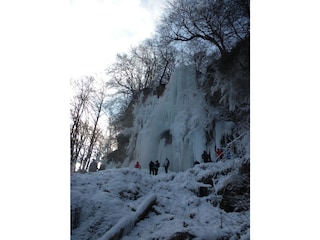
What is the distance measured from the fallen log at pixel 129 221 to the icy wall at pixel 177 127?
0.43 m

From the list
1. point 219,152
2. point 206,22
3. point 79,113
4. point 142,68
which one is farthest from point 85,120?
point 206,22

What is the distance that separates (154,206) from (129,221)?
28 centimetres

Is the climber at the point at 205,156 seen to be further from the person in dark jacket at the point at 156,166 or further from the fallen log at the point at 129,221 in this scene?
the fallen log at the point at 129,221

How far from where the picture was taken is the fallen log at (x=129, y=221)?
2.44 meters

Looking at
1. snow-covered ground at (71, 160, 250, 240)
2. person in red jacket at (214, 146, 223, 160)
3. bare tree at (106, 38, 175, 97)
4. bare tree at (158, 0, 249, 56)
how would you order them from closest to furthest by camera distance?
snow-covered ground at (71, 160, 250, 240), person in red jacket at (214, 146, 223, 160), bare tree at (158, 0, 249, 56), bare tree at (106, 38, 175, 97)

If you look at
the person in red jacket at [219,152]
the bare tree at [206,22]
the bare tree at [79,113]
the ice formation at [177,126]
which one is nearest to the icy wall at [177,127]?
the ice formation at [177,126]

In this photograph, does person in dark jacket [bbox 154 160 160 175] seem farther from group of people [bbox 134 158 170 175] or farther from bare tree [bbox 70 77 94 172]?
bare tree [bbox 70 77 94 172]

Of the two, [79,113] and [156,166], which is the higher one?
[79,113]

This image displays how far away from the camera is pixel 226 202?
2.47 meters

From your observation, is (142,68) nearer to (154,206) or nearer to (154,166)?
(154,166)

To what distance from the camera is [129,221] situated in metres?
2.53

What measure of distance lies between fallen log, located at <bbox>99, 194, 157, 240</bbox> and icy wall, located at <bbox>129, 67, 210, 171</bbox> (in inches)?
16.9

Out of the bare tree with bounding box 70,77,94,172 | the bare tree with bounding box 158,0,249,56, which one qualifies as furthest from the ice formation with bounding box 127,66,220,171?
the bare tree with bounding box 70,77,94,172

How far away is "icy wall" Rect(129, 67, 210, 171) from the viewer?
2980 millimetres
